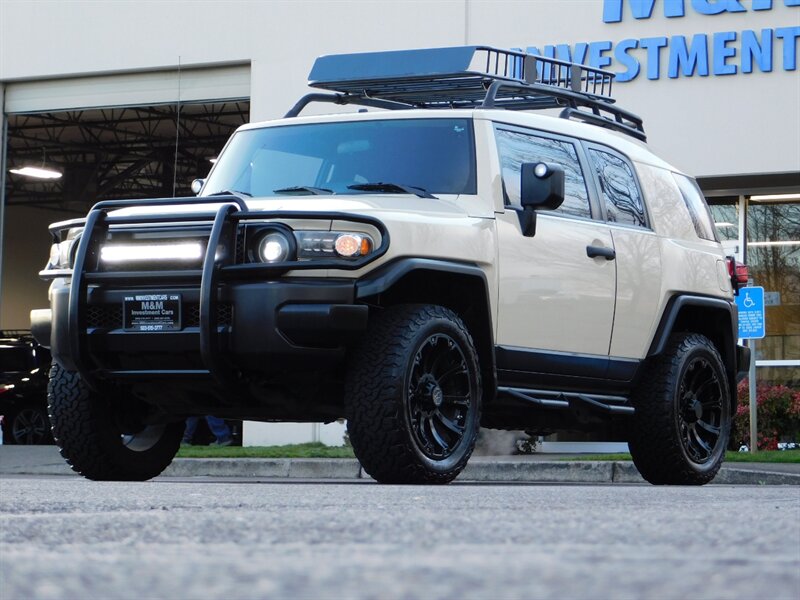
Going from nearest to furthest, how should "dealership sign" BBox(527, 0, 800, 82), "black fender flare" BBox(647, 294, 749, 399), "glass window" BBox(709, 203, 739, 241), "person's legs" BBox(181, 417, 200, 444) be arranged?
"black fender flare" BBox(647, 294, 749, 399) → "dealership sign" BBox(527, 0, 800, 82) → "glass window" BBox(709, 203, 739, 241) → "person's legs" BBox(181, 417, 200, 444)

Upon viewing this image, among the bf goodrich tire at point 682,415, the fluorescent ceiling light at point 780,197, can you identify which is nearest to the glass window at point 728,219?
the fluorescent ceiling light at point 780,197

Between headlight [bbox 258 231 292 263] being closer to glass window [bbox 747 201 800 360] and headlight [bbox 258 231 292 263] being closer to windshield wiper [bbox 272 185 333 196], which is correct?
windshield wiper [bbox 272 185 333 196]

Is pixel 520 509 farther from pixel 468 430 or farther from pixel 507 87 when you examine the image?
pixel 507 87

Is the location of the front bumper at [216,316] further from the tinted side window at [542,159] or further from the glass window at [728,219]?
the glass window at [728,219]

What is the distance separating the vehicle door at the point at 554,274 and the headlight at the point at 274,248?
49.6 inches

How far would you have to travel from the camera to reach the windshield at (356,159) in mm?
7902

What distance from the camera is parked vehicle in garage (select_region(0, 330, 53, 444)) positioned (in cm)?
2003

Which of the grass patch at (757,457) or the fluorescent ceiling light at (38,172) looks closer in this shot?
the grass patch at (757,457)

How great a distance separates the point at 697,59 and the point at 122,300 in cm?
1213

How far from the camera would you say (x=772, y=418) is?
18328 mm

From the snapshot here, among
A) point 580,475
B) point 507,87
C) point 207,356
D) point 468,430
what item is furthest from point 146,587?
point 580,475

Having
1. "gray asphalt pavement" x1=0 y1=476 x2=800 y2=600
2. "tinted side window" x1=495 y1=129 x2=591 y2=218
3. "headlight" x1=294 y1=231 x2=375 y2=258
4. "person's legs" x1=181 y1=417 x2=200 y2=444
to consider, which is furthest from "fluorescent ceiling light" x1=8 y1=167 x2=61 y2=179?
"gray asphalt pavement" x1=0 y1=476 x2=800 y2=600

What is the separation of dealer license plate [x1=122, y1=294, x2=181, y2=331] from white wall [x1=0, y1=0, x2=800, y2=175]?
1191 centimetres

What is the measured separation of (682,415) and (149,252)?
3.43 metres
